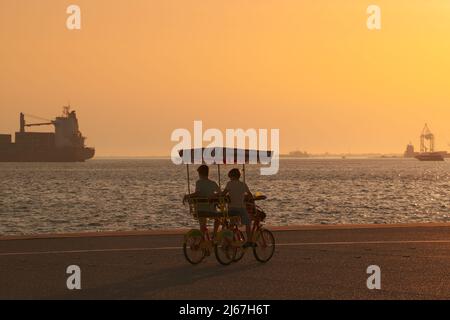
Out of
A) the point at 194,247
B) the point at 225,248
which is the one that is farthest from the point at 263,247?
the point at 194,247

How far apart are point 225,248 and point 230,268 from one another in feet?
2.18

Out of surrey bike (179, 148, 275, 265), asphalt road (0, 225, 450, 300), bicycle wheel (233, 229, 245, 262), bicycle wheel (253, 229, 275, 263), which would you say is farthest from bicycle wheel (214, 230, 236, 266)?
bicycle wheel (253, 229, 275, 263)

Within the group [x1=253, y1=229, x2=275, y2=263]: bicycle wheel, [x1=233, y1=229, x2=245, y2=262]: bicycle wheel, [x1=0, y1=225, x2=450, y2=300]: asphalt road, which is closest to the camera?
[x1=0, y1=225, x2=450, y2=300]: asphalt road

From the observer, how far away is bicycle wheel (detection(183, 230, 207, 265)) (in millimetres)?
15594

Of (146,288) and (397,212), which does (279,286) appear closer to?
(146,288)

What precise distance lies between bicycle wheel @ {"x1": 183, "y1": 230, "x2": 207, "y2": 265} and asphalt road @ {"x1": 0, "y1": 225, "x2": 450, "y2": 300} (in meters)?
0.21

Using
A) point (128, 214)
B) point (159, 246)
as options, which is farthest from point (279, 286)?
point (128, 214)

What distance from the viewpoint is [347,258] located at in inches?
638

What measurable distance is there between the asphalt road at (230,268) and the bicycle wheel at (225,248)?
0.24m

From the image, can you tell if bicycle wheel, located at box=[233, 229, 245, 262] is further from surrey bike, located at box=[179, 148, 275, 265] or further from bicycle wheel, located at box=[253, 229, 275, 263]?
bicycle wheel, located at box=[253, 229, 275, 263]

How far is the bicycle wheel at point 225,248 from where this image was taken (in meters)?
15.6

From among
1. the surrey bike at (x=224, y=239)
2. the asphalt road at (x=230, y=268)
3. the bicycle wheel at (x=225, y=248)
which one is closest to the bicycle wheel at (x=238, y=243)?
the surrey bike at (x=224, y=239)

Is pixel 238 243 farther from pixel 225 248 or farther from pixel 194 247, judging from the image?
pixel 194 247
